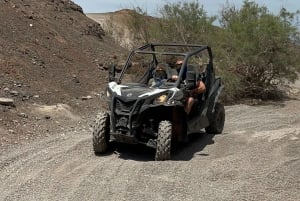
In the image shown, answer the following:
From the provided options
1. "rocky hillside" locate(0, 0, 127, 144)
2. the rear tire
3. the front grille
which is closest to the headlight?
the front grille

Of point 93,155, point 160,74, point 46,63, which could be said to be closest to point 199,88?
point 160,74

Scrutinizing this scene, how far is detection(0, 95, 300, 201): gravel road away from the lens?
6.78 metres

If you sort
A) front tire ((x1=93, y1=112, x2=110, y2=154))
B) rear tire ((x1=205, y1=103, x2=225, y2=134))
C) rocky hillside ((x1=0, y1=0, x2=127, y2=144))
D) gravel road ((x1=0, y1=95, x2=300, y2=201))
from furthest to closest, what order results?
rocky hillside ((x1=0, y1=0, x2=127, y2=144))
rear tire ((x1=205, y1=103, x2=225, y2=134))
front tire ((x1=93, y1=112, x2=110, y2=154))
gravel road ((x1=0, y1=95, x2=300, y2=201))

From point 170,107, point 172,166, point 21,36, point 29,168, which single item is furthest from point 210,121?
point 21,36

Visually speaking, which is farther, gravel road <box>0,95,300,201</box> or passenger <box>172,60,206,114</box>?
passenger <box>172,60,206,114</box>

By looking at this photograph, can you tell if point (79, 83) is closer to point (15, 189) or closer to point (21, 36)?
point (21, 36)

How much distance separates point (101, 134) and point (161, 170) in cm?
168

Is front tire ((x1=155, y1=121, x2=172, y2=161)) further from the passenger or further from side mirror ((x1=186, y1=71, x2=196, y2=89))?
side mirror ((x1=186, y1=71, x2=196, y2=89))

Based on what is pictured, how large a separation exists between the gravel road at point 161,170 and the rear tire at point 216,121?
42cm

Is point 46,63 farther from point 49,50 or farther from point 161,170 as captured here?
point 161,170

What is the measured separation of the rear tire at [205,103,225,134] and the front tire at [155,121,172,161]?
2487 mm

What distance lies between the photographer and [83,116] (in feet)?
45.9

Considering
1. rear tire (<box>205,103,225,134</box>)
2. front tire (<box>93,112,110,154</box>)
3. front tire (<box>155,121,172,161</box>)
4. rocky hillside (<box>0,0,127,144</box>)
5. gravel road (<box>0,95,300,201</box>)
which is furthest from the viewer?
rocky hillside (<box>0,0,127,144</box>)

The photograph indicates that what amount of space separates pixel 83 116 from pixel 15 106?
179 centimetres
